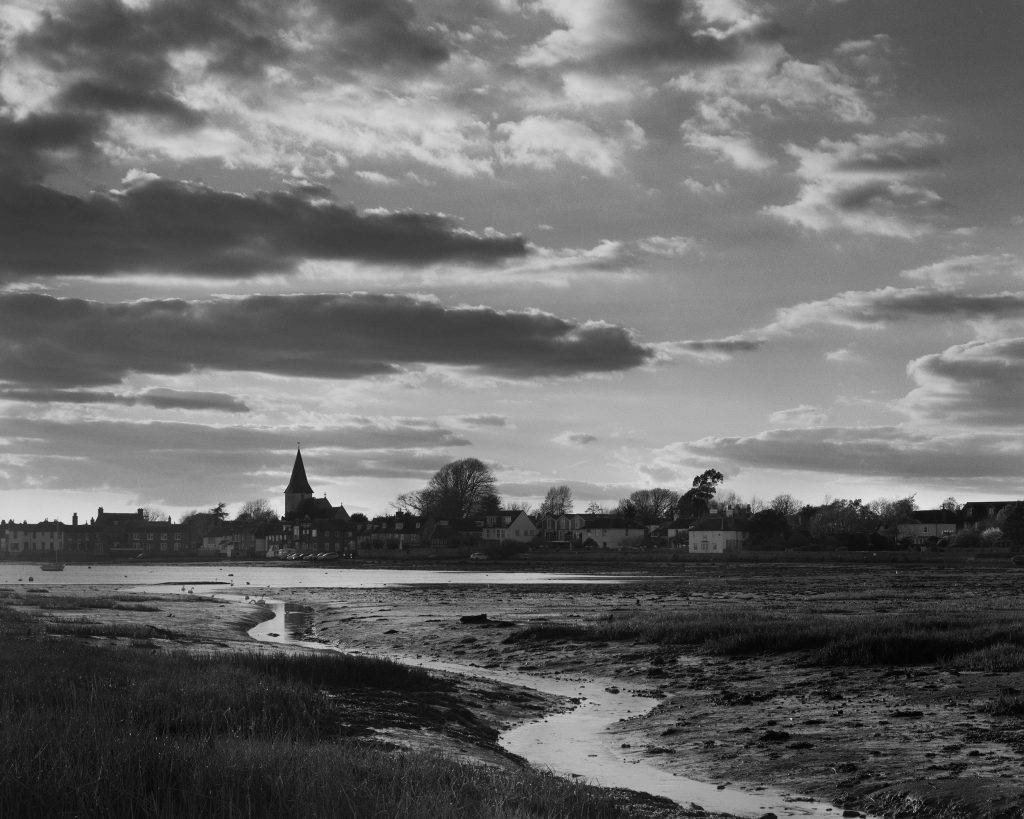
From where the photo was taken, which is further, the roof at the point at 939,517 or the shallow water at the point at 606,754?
the roof at the point at 939,517

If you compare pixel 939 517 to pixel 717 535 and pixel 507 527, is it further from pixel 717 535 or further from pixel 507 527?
pixel 507 527

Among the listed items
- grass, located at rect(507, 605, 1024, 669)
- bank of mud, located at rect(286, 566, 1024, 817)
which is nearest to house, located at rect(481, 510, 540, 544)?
bank of mud, located at rect(286, 566, 1024, 817)

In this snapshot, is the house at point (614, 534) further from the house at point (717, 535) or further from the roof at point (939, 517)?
the roof at point (939, 517)

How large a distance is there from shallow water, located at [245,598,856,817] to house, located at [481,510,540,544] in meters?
160

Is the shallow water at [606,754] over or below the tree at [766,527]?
below

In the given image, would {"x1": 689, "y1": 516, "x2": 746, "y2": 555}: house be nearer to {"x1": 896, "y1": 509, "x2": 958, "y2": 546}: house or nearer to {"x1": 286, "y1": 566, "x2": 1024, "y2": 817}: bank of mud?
{"x1": 896, "y1": 509, "x2": 958, "y2": 546}: house

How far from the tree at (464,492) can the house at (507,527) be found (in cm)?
316

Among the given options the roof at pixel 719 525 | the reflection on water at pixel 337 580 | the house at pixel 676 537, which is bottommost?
the reflection on water at pixel 337 580

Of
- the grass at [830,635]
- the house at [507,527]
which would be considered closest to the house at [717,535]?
the house at [507,527]

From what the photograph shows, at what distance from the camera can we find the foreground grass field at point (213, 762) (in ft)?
29.7

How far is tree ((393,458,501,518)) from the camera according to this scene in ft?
637

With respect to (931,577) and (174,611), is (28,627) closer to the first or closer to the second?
(174,611)

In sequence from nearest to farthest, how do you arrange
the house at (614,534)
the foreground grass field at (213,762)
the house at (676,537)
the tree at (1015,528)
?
1. the foreground grass field at (213,762)
2. the tree at (1015,528)
3. the house at (676,537)
4. the house at (614,534)

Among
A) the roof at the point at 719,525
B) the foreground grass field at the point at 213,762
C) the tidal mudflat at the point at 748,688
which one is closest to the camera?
the foreground grass field at the point at 213,762
